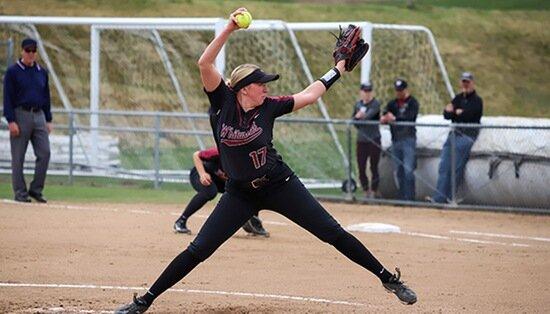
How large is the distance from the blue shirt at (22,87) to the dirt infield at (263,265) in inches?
57.4

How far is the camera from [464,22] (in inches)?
1727

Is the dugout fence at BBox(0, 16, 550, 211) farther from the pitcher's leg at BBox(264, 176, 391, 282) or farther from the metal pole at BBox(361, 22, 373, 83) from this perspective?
the pitcher's leg at BBox(264, 176, 391, 282)

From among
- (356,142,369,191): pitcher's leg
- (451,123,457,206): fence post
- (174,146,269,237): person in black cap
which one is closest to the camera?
(174,146,269,237): person in black cap

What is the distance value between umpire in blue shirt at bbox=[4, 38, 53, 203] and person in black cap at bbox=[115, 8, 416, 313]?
8.90m

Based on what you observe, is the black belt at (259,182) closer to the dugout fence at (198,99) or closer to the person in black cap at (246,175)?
the person in black cap at (246,175)

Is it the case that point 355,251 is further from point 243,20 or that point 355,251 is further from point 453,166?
point 453,166

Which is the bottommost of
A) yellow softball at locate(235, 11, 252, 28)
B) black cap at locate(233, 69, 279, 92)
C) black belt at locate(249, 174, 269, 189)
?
black belt at locate(249, 174, 269, 189)

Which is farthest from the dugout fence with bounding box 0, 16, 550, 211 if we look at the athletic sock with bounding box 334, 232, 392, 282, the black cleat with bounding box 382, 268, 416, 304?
the athletic sock with bounding box 334, 232, 392, 282

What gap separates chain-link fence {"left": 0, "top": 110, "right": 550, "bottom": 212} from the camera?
1908 centimetres

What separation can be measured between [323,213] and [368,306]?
1.14m

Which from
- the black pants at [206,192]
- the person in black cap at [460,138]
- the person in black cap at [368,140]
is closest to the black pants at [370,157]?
the person in black cap at [368,140]

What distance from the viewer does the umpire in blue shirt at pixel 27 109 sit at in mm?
17594

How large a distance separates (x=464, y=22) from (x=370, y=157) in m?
24.5

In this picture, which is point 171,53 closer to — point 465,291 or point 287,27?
point 287,27
